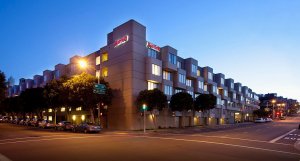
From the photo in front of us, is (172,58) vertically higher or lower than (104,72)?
higher

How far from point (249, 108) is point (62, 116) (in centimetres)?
8132

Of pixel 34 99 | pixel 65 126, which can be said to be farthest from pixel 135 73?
pixel 34 99

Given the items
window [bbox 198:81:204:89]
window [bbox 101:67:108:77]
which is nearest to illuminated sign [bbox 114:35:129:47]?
window [bbox 101:67:108:77]

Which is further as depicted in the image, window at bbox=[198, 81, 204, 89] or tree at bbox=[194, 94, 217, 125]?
window at bbox=[198, 81, 204, 89]

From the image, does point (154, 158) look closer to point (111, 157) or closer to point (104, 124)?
point (111, 157)

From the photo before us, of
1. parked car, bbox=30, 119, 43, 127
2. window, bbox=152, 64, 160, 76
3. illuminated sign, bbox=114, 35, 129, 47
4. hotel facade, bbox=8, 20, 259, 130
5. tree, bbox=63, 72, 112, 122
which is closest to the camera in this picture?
tree, bbox=63, 72, 112, 122

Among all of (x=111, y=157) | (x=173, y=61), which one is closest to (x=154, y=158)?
(x=111, y=157)

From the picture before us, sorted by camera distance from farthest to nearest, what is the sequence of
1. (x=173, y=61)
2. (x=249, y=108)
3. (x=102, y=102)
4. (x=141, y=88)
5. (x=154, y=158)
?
(x=249, y=108) → (x=173, y=61) → (x=141, y=88) → (x=102, y=102) → (x=154, y=158)

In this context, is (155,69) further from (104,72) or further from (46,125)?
(46,125)

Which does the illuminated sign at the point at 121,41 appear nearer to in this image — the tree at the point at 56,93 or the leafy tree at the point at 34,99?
the tree at the point at 56,93

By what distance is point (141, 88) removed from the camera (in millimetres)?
46969

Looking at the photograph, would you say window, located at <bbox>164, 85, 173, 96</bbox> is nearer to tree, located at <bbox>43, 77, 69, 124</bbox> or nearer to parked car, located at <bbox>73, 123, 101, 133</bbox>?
tree, located at <bbox>43, 77, 69, 124</bbox>

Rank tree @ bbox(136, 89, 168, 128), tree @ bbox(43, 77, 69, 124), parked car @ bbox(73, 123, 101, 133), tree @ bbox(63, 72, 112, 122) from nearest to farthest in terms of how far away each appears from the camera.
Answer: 1. parked car @ bbox(73, 123, 101, 133)
2. tree @ bbox(63, 72, 112, 122)
3. tree @ bbox(136, 89, 168, 128)
4. tree @ bbox(43, 77, 69, 124)

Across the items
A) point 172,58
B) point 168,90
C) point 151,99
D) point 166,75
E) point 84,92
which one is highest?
point 172,58
